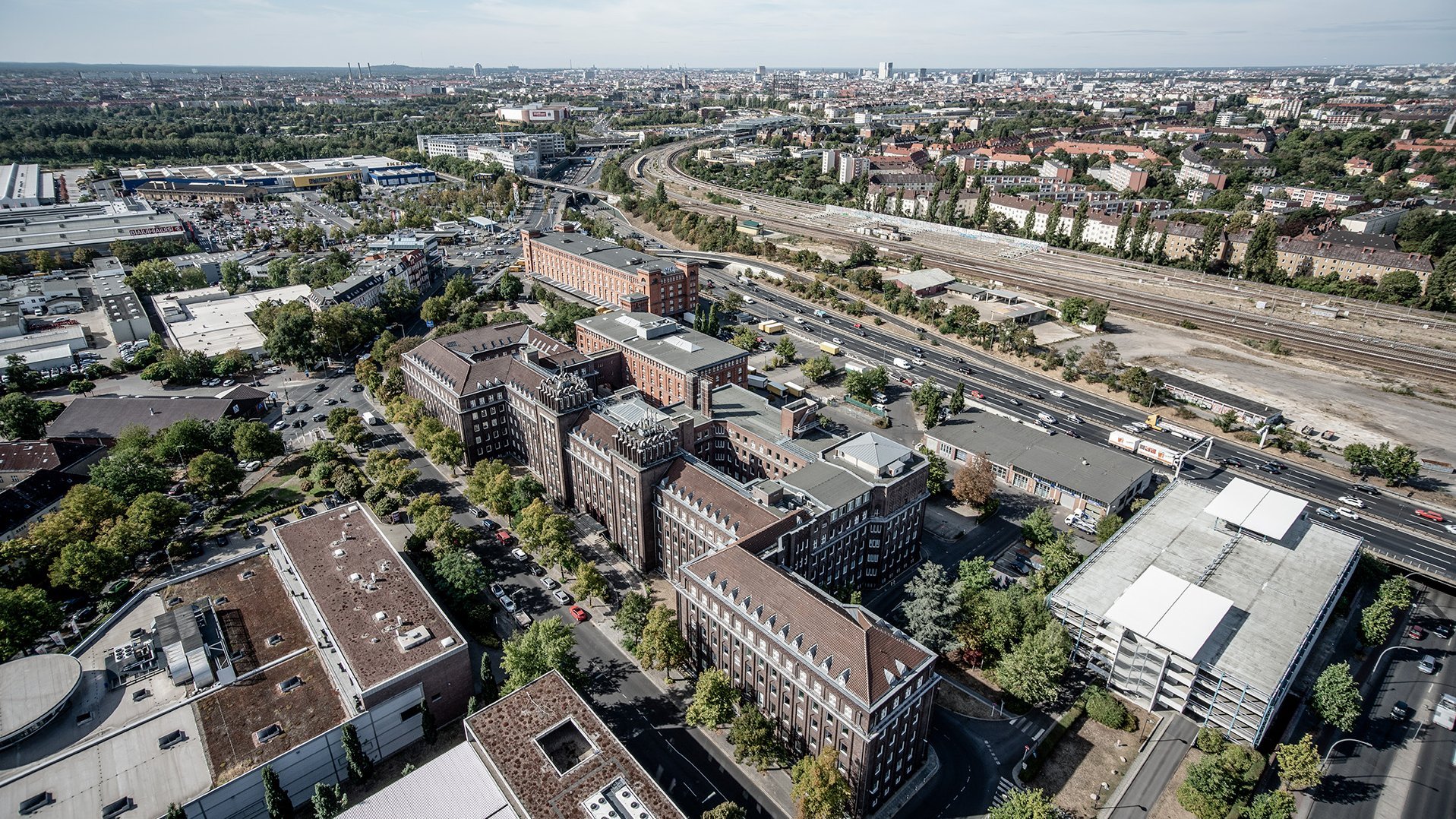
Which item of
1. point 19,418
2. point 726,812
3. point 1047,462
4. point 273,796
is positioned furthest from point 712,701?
point 19,418

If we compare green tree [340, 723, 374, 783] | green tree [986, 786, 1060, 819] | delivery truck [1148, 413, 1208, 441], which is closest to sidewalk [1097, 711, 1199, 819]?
green tree [986, 786, 1060, 819]

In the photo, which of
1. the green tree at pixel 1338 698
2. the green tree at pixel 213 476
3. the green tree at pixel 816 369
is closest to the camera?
the green tree at pixel 1338 698

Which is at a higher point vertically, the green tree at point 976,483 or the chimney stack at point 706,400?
the chimney stack at point 706,400

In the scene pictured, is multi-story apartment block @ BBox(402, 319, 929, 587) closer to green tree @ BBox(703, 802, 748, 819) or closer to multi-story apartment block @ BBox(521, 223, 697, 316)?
green tree @ BBox(703, 802, 748, 819)

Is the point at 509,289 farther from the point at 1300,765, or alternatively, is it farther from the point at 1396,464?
the point at 1396,464

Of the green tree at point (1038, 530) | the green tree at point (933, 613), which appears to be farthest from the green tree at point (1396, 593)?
the green tree at point (933, 613)

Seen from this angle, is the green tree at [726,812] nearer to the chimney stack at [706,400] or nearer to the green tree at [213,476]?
the chimney stack at [706,400]

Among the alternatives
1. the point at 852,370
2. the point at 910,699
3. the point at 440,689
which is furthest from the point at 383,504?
the point at 852,370
